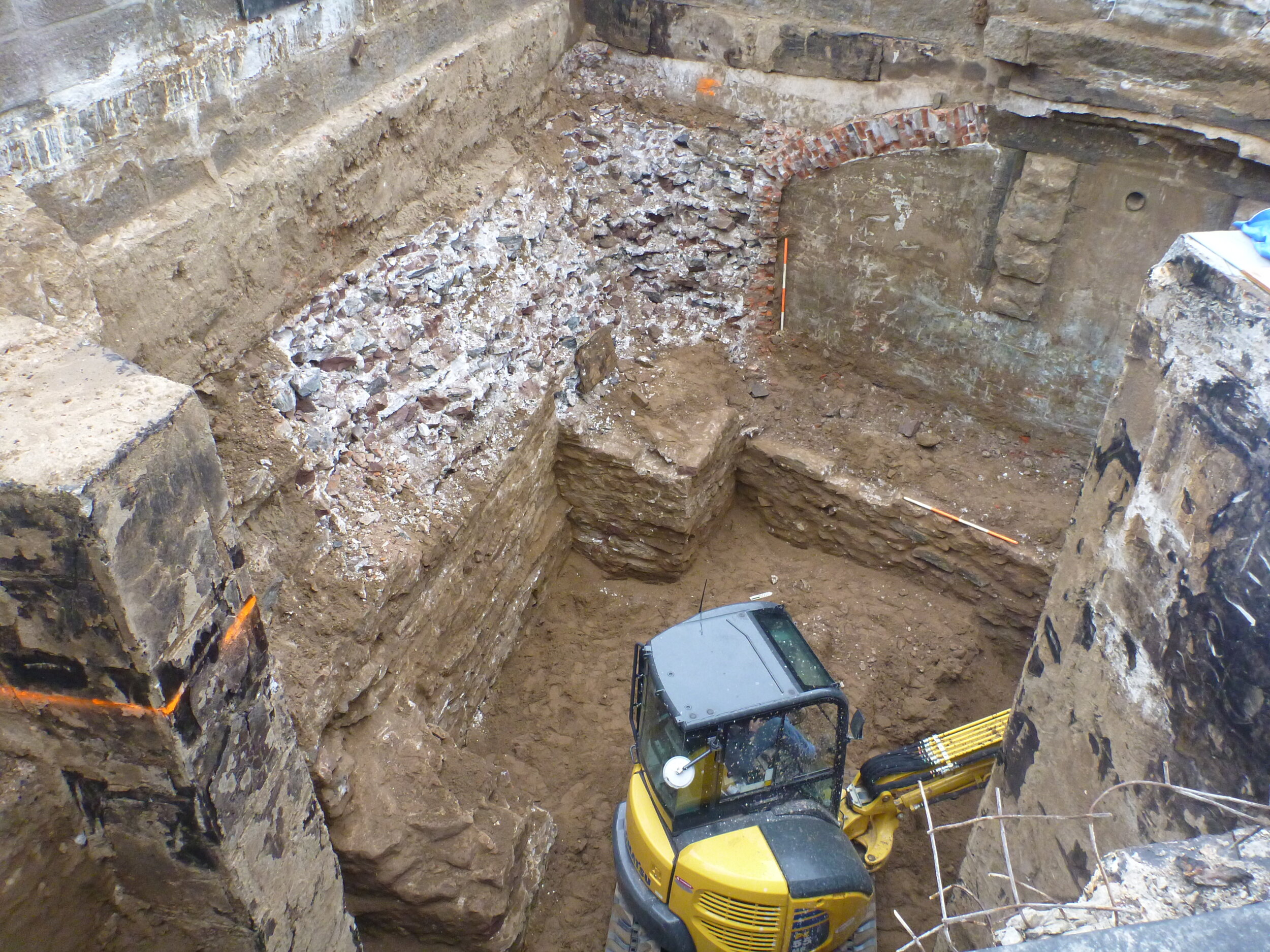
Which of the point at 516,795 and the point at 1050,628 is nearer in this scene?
the point at 1050,628

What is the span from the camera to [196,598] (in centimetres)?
276

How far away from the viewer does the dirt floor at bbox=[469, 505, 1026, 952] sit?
16.6ft

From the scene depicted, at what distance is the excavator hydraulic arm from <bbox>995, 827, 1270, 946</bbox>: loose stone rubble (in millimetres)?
2498

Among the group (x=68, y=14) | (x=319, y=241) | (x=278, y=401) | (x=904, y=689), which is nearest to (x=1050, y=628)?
(x=904, y=689)

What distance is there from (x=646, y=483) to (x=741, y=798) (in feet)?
8.08

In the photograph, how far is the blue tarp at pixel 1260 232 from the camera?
2.68 m

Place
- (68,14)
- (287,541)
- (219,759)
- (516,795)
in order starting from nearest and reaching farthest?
(219,759), (68,14), (287,541), (516,795)

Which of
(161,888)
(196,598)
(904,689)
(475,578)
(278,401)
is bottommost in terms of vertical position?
(904,689)

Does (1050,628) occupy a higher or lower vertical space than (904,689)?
higher

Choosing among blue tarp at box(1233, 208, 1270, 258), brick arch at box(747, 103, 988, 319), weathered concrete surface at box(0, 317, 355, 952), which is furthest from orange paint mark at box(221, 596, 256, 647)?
brick arch at box(747, 103, 988, 319)

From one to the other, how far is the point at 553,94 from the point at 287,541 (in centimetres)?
413

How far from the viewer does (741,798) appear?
411 cm

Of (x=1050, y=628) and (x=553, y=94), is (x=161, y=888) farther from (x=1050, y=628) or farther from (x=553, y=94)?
(x=553, y=94)

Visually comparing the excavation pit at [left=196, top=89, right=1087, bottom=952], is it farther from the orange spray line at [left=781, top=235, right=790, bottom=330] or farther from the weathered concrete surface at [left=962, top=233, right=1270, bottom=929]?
the weathered concrete surface at [left=962, top=233, right=1270, bottom=929]
